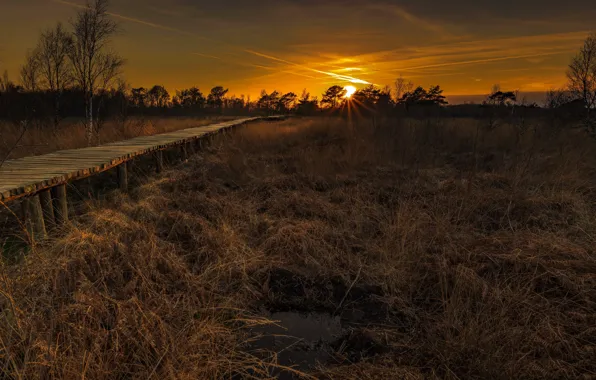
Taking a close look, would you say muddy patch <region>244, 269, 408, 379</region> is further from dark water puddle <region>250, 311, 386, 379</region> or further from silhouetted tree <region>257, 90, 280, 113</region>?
silhouetted tree <region>257, 90, 280, 113</region>

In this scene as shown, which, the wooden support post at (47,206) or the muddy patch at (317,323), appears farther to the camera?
the wooden support post at (47,206)

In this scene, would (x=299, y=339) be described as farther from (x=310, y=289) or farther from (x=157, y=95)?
(x=157, y=95)

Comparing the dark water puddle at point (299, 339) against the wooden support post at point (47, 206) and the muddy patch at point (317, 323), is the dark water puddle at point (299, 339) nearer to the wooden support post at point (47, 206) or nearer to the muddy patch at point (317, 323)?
the muddy patch at point (317, 323)

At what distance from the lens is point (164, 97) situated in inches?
2761

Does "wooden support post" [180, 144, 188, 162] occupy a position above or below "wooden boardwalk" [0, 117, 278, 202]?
below

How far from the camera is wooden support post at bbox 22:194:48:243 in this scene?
3.97m

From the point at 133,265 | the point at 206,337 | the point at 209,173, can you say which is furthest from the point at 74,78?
the point at 206,337

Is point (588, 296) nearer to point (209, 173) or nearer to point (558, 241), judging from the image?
point (558, 241)

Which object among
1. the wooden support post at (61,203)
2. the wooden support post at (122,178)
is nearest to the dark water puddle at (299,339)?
the wooden support post at (61,203)

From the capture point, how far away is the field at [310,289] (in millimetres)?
2291

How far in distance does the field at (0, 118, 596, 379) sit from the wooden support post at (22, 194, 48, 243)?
228mm

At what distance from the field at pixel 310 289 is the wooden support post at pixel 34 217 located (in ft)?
0.75

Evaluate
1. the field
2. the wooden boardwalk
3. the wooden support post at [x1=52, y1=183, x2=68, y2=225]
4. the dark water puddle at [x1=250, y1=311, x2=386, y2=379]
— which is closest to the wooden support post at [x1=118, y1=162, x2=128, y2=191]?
the wooden boardwalk

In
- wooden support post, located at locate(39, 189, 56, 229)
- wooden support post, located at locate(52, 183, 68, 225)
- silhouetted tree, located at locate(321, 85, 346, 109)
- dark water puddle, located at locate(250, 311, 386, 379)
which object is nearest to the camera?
dark water puddle, located at locate(250, 311, 386, 379)
